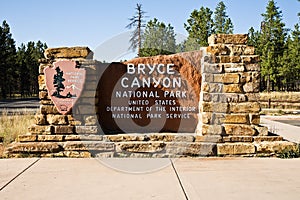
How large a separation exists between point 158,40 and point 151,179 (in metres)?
23.6

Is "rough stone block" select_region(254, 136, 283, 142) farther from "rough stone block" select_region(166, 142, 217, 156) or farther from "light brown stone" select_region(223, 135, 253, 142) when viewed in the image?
"rough stone block" select_region(166, 142, 217, 156)

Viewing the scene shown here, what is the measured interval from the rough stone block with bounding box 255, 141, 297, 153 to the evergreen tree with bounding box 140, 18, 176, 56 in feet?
58.0

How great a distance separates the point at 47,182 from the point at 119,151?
6.61 ft

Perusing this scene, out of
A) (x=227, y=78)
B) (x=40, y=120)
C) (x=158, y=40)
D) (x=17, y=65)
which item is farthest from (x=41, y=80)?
(x=17, y=65)

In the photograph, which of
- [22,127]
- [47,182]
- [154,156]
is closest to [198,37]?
[22,127]

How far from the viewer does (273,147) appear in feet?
23.3

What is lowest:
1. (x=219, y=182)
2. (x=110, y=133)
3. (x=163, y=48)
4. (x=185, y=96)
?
(x=219, y=182)

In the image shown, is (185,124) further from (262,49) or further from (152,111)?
(262,49)

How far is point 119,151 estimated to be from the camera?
7.11m

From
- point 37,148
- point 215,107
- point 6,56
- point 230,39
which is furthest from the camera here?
point 6,56

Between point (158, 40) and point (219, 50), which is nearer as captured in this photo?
point (219, 50)

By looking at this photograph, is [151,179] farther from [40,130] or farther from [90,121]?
[40,130]

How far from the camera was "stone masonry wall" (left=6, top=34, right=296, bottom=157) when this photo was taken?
710cm

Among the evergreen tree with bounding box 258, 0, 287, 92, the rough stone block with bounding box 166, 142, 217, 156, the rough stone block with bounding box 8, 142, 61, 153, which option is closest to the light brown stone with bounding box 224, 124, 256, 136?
the rough stone block with bounding box 166, 142, 217, 156
